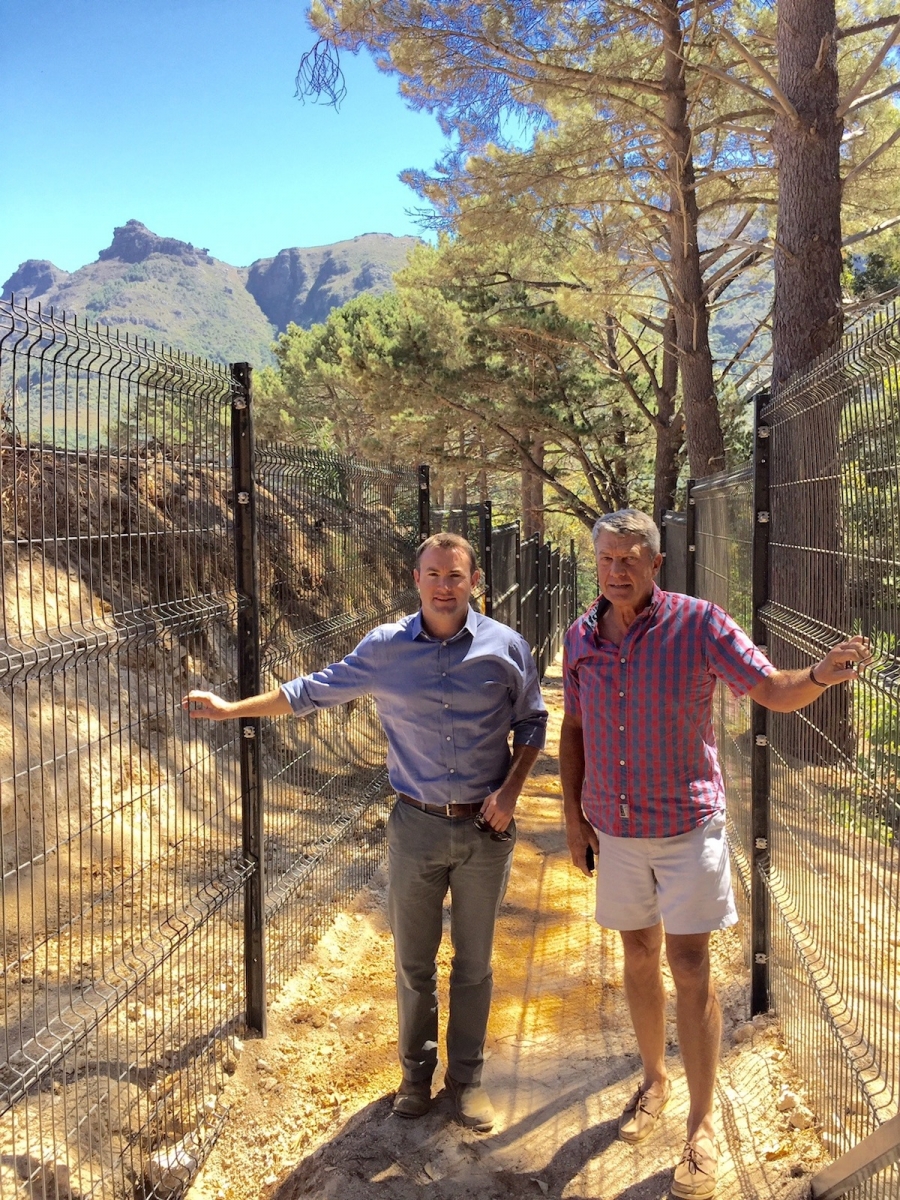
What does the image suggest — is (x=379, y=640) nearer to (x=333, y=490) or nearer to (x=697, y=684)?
(x=697, y=684)

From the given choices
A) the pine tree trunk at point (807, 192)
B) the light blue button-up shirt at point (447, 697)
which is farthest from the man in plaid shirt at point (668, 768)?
the pine tree trunk at point (807, 192)

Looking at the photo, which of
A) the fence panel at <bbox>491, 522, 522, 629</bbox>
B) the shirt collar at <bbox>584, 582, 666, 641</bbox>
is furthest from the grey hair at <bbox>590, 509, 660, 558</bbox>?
the fence panel at <bbox>491, 522, 522, 629</bbox>

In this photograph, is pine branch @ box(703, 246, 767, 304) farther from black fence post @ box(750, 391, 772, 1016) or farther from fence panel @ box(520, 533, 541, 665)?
black fence post @ box(750, 391, 772, 1016)

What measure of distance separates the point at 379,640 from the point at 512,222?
30.5 ft

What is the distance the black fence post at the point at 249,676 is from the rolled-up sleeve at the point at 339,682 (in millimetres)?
491

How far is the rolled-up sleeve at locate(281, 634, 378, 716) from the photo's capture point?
11.0 feet

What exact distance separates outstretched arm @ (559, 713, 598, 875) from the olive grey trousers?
0.21 m

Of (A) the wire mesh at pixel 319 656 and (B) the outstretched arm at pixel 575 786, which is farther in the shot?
(A) the wire mesh at pixel 319 656

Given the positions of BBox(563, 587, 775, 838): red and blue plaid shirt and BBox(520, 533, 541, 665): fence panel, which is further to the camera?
BBox(520, 533, 541, 665): fence panel

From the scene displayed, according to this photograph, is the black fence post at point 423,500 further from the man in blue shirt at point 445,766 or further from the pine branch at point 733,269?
the pine branch at point 733,269

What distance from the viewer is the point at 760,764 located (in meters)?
3.99

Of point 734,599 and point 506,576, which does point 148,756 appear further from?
point 506,576

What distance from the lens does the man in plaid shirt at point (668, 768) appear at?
294 centimetres

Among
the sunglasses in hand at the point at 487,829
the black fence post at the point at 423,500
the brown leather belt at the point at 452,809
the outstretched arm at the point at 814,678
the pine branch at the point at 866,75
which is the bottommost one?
the sunglasses in hand at the point at 487,829
